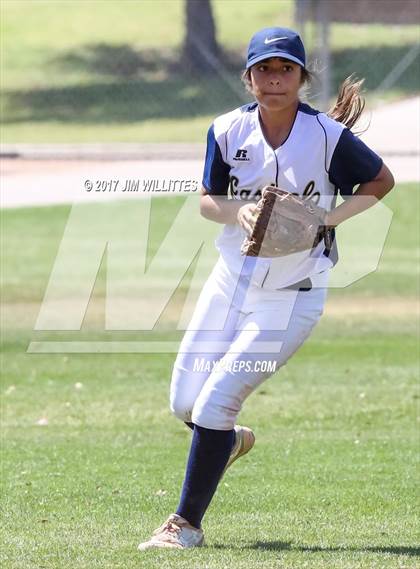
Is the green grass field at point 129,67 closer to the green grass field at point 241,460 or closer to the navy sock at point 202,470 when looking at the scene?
the green grass field at point 241,460

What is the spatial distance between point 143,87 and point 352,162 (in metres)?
21.4

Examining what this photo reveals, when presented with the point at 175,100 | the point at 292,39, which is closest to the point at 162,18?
the point at 175,100

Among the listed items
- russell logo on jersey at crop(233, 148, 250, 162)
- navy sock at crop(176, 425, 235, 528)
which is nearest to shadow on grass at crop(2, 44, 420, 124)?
russell logo on jersey at crop(233, 148, 250, 162)

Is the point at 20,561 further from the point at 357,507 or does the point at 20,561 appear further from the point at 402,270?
the point at 402,270

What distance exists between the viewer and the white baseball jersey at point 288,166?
539 centimetres

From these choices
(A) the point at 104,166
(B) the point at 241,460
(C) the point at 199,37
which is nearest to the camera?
(B) the point at 241,460

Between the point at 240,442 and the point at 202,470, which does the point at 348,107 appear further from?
the point at 202,470

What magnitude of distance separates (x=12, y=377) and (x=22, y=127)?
1531cm

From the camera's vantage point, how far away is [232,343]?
5.49 m

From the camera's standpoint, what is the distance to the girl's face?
5305 mm

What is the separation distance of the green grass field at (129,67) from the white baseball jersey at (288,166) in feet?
53.1

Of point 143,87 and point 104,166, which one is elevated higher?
point 104,166

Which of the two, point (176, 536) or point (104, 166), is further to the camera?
point (104, 166)

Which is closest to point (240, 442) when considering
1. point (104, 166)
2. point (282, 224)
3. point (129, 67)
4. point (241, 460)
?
point (282, 224)
